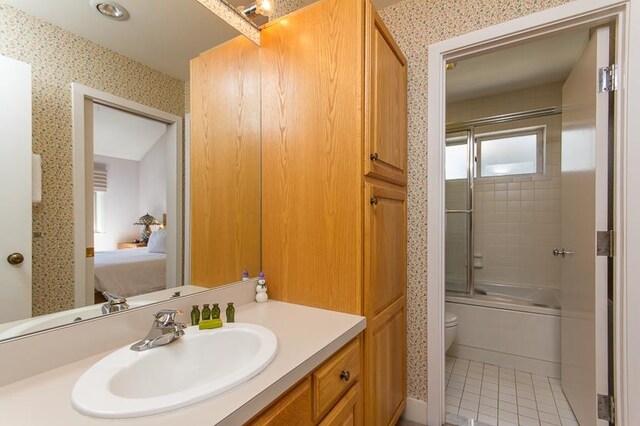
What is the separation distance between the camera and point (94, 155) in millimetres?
896

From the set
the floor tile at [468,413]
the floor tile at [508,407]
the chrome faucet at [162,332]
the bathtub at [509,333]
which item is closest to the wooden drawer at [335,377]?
the chrome faucet at [162,332]

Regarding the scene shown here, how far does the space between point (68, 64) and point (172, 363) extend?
91 centimetres

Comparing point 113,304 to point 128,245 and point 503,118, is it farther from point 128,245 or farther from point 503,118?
point 503,118

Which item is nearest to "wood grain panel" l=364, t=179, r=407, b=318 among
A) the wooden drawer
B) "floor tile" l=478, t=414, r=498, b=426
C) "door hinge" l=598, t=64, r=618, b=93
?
the wooden drawer

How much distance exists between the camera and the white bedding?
91 cm

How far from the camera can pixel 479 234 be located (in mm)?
3213

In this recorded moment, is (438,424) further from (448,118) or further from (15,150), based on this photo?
(448,118)

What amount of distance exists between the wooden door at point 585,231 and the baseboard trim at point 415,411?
0.79m

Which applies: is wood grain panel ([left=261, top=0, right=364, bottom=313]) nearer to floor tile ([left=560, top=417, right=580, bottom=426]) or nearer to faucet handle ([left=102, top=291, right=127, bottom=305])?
faucet handle ([left=102, top=291, right=127, bottom=305])

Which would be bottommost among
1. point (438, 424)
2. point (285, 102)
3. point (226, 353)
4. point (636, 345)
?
point (438, 424)

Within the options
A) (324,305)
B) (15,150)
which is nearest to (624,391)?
(324,305)

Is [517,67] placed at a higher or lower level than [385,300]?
higher

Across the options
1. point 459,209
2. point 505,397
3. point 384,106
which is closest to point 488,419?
point 505,397

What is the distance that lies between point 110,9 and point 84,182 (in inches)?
22.0
